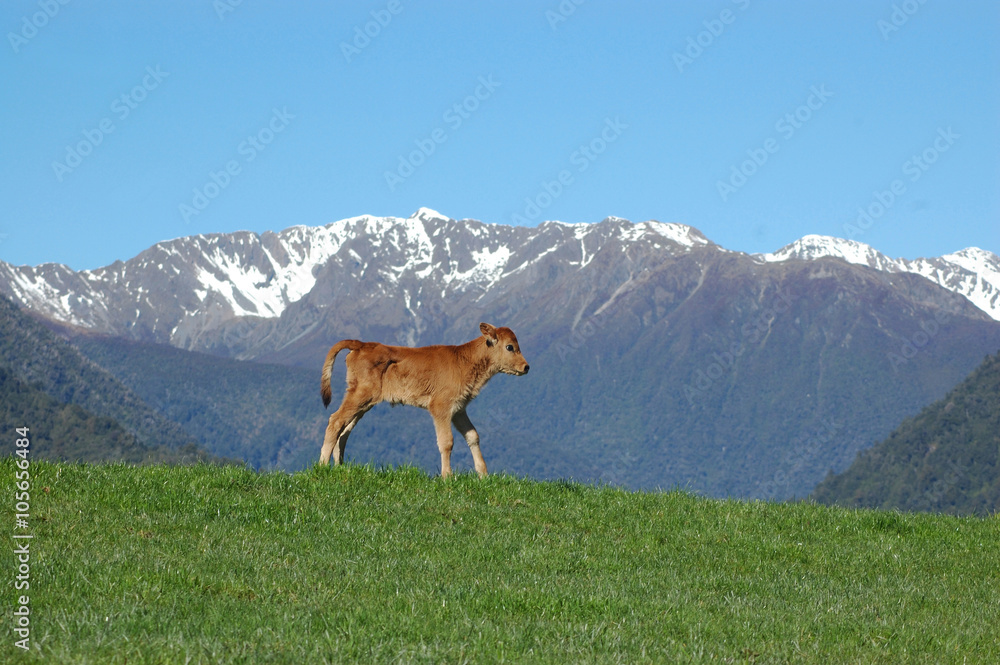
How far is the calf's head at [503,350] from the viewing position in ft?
62.2

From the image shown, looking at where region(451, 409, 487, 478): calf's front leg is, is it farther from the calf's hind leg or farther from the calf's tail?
the calf's tail

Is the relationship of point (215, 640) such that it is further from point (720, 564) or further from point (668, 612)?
point (720, 564)

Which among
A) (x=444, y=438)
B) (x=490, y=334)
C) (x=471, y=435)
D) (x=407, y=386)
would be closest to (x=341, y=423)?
(x=407, y=386)

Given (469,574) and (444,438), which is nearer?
(469,574)

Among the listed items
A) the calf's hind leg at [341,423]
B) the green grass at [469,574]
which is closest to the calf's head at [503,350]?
the calf's hind leg at [341,423]

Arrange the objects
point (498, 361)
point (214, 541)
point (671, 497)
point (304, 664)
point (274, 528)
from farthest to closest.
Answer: point (498, 361) < point (671, 497) < point (274, 528) < point (214, 541) < point (304, 664)

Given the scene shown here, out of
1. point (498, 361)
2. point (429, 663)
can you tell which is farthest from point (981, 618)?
point (498, 361)

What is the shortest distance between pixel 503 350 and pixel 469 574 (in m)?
7.41

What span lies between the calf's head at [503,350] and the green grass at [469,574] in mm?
2568

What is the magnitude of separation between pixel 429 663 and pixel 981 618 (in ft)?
21.3

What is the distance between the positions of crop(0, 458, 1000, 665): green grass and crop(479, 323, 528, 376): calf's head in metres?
2.57

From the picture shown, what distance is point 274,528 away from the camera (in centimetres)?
1359

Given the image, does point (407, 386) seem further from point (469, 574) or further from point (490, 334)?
point (469, 574)

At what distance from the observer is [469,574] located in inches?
477
